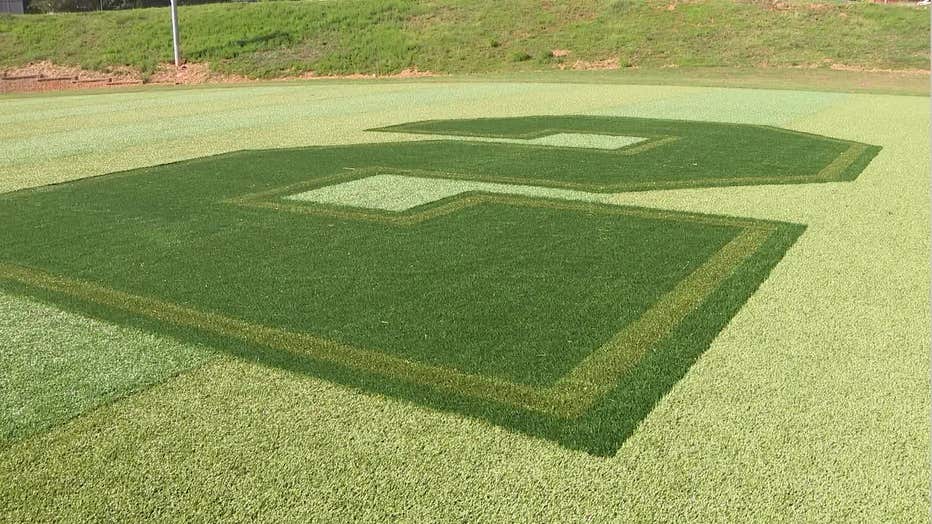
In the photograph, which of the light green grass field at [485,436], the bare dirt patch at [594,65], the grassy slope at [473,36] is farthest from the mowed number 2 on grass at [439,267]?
the grassy slope at [473,36]

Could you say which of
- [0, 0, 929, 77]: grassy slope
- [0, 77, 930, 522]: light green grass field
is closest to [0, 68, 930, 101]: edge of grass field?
[0, 0, 929, 77]: grassy slope

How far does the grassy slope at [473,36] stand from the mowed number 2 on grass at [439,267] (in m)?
23.0

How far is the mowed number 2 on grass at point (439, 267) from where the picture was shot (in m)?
4.10

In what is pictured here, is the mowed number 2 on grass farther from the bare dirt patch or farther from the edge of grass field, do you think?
the bare dirt patch

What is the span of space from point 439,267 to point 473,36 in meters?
32.2

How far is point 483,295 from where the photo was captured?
5.21 m

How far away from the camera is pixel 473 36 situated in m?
36.5

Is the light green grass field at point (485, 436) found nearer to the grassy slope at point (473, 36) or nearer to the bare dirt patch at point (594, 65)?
the bare dirt patch at point (594, 65)

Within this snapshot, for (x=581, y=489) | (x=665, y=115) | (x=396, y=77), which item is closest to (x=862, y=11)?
(x=396, y=77)

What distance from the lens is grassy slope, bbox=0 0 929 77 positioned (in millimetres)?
31438

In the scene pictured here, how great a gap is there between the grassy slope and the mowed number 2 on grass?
75.4 ft

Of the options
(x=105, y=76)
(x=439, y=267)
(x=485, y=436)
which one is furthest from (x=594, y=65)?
(x=485, y=436)

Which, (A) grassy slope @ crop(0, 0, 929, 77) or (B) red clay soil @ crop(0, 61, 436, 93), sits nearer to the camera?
(A) grassy slope @ crop(0, 0, 929, 77)

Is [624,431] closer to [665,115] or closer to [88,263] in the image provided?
[88,263]
